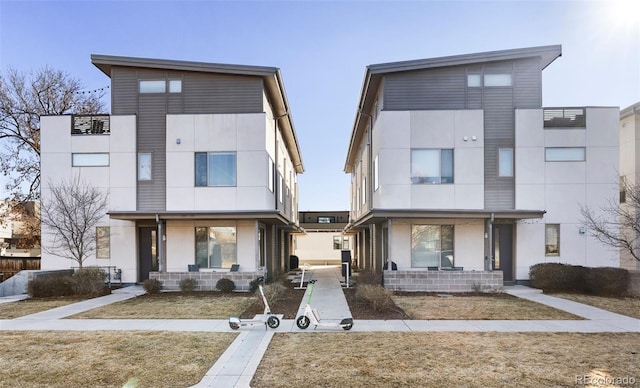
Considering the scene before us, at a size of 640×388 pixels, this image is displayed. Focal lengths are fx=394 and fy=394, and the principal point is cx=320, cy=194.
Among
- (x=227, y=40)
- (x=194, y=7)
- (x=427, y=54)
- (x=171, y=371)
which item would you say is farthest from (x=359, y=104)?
(x=171, y=371)

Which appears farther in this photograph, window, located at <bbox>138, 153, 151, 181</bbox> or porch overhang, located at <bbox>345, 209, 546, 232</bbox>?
window, located at <bbox>138, 153, 151, 181</bbox>

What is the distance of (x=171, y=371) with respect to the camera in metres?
6.02

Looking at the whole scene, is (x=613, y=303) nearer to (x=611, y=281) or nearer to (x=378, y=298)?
(x=611, y=281)

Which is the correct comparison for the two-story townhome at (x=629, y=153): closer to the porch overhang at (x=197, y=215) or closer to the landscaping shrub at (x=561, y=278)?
the landscaping shrub at (x=561, y=278)

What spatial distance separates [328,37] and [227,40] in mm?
4420

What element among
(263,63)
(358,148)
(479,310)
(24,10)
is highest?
A: (24,10)

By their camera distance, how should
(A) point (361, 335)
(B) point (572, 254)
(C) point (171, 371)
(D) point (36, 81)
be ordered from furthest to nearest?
(D) point (36, 81)
(B) point (572, 254)
(A) point (361, 335)
(C) point (171, 371)

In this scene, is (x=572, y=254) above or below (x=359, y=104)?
below

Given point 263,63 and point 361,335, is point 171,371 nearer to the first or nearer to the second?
point 361,335

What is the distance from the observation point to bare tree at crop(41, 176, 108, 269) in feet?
50.3

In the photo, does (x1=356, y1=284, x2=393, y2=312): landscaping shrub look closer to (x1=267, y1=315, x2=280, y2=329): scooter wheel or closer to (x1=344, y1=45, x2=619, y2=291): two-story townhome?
(x1=267, y1=315, x2=280, y2=329): scooter wheel

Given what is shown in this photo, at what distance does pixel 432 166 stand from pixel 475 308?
5.86m

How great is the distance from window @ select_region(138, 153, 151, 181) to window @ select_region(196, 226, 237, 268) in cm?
295

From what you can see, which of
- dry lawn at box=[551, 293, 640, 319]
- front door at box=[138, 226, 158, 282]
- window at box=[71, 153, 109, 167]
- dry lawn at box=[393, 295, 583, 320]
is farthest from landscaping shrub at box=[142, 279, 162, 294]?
dry lawn at box=[551, 293, 640, 319]
